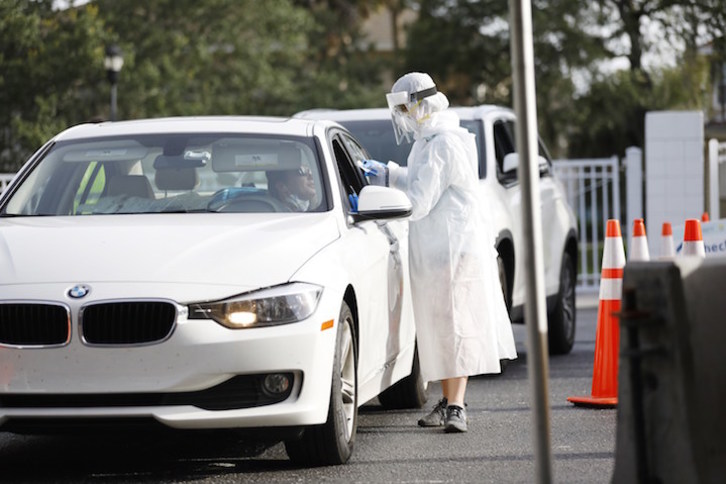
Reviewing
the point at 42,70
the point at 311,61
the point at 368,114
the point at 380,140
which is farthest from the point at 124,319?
the point at 311,61

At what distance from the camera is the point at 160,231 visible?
662 centimetres

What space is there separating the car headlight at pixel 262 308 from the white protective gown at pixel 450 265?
167 cm

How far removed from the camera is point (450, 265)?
7727mm

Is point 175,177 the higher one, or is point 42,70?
point 42,70

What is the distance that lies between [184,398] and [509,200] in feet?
17.1

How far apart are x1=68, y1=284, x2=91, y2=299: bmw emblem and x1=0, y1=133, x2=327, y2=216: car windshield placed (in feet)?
3.95

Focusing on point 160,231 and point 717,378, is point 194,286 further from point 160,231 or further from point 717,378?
point 717,378

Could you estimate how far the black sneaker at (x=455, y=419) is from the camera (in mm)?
7716

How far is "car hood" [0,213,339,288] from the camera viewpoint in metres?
6.12

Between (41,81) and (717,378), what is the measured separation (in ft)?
80.4

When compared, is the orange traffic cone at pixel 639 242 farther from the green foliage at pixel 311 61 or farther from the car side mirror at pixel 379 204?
the green foliage at pixel 311 61

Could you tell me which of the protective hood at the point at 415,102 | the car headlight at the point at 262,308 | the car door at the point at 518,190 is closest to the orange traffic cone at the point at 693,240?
the car door at the point at 518,190

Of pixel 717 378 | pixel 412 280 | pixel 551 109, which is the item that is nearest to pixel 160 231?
pixel 412 280

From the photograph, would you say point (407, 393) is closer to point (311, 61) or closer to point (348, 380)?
point (348, 380)
